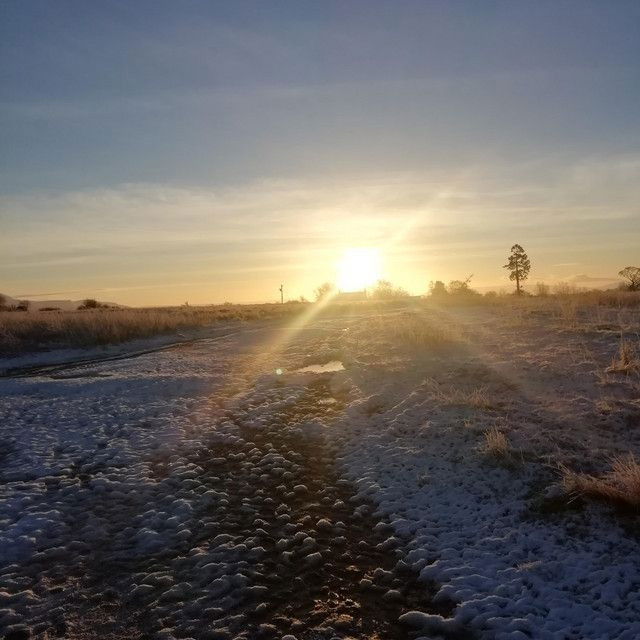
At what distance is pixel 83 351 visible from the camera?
28422mm

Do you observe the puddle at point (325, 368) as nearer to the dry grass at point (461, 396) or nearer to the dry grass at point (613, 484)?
→ the dry grass at point (461, 396)

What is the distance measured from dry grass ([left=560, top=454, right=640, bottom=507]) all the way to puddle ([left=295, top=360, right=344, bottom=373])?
423 inches

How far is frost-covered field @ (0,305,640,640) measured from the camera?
620 centimetres

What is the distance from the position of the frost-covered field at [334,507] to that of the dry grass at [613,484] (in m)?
0.20

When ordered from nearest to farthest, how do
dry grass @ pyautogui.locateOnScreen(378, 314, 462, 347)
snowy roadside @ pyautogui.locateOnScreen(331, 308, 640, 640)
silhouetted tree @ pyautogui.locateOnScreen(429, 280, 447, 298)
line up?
snowy roadside @ pyautogui.locateOnScreen(331, 308, 640, 640), dry grass @ pyautogui.locateOnScreen(378, 314, 462, 347), silhouetted tree @ pyautogui.locateOnScreen(429, 280, 447, 298)

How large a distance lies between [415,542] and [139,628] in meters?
3.69

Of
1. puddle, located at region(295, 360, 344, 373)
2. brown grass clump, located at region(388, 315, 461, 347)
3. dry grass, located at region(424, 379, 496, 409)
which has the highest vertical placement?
brown grass clump, located at region(388, 315, 461, 347)

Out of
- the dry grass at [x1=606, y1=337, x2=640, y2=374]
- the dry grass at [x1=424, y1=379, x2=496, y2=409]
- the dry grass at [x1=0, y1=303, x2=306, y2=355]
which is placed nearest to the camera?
the dry grass at [x1=424, y1=379, x2=496, y2=409]

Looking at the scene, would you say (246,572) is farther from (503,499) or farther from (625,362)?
(625,362)

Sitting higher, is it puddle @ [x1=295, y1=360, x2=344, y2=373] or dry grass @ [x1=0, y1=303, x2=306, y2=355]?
dry grass @ [x1=0, y1=303, x2=306, y2=355]

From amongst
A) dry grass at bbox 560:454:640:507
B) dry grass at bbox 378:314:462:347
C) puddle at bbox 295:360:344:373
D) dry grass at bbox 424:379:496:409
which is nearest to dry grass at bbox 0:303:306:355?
puddle at bbox 295:360:344:373

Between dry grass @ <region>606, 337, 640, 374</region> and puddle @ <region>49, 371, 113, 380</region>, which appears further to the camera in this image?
puddle @ <region>49, 371, 113, 380</region>

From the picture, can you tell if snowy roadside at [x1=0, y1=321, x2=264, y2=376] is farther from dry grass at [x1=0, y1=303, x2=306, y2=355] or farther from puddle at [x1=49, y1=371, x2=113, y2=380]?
puddle at [x1=49, y1=371, x2=113, y2=380]

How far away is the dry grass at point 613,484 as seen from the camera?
7441 millimetres
